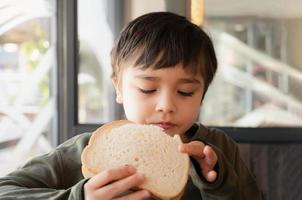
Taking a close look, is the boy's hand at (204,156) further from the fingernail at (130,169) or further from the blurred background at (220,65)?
the blurred background at (220,65)

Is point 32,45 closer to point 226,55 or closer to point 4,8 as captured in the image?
point 4,8

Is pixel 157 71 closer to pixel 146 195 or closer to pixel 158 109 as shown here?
pixel 158 109

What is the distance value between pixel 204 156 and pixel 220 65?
37.4 inches

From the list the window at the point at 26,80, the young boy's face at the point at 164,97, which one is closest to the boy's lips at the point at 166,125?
the young boy's face at the point at 164,97

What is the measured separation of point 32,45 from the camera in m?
1.79

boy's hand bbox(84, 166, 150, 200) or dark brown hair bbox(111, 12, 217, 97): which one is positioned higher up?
dark brown hair bbox(111, 12, 217, 97)

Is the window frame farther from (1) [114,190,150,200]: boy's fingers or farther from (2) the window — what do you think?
(1) [114,190,150,200]: boy's fingers

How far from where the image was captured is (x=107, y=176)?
26.8 inches

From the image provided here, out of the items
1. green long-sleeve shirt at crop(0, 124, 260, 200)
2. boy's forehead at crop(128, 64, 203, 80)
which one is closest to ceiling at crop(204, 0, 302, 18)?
green long-sleeve shirt at crop(0, 124, 260, 200)

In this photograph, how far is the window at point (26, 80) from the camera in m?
1.76

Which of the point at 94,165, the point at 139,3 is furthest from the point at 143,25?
the point at 139,3

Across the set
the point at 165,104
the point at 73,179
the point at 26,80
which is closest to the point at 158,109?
the point at 165,104

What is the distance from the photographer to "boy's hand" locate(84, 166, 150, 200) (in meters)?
0.68

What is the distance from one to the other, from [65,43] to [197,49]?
2.90 feet
